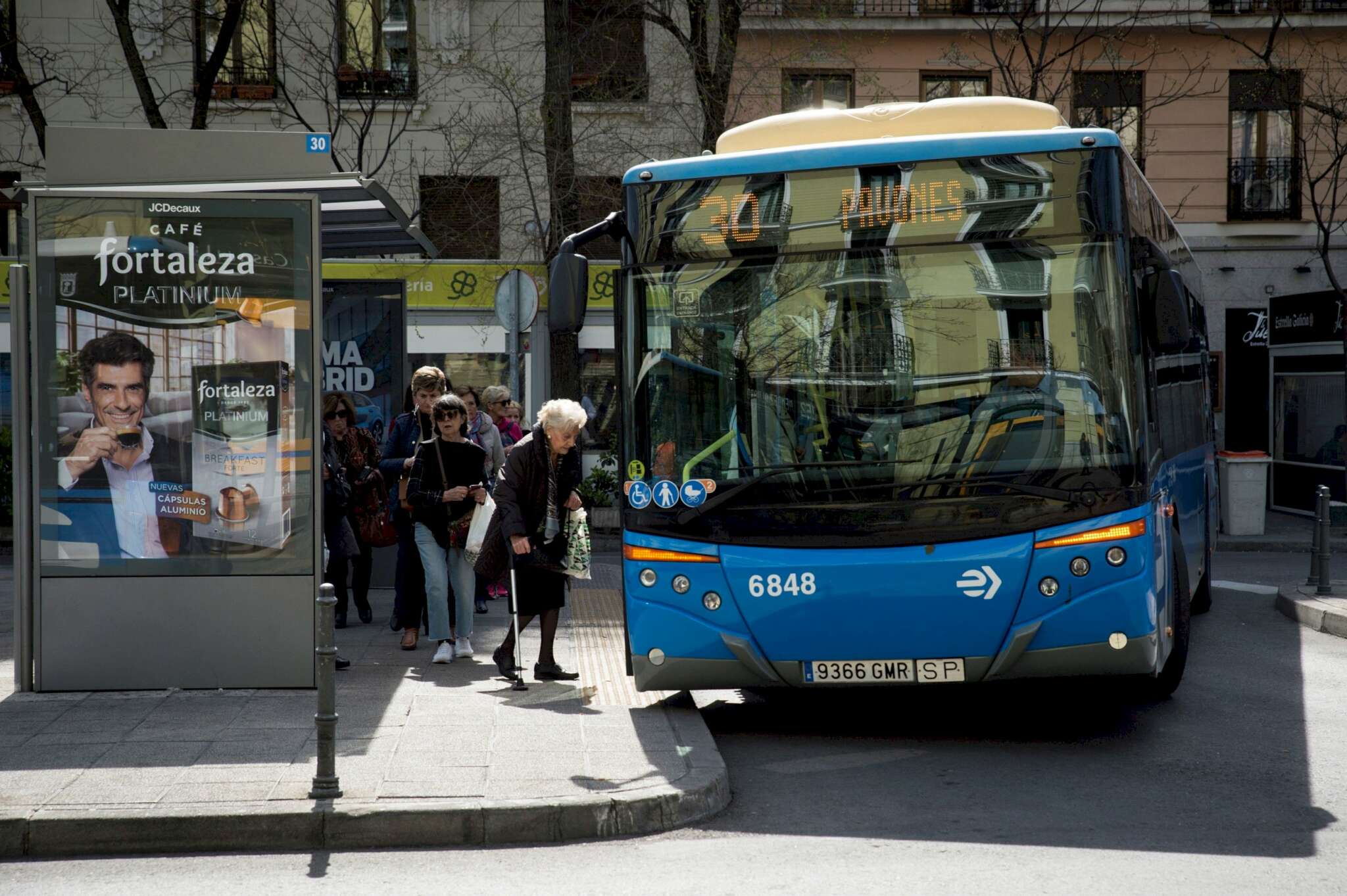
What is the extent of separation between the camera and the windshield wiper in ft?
23.3

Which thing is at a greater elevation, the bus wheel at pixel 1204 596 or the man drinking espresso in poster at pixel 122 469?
the man drinking espresso in poster at pixel 122 469

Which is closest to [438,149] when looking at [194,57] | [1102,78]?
[194,57]

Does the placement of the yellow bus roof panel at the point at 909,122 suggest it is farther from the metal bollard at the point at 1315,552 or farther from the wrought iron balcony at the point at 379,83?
the wrought iron balcony at the point at 379,83

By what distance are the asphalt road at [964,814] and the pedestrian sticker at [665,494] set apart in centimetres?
126

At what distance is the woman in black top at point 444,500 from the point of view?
9.37 metres

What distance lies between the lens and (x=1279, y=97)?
2433 cm

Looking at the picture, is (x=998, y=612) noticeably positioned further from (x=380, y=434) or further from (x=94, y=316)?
(x=380, y=434)

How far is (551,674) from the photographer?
29.0 ft

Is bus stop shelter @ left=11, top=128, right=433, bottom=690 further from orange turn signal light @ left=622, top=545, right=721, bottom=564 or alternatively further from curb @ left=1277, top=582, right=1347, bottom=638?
curb @ left=1277, top=582, right=1347, bottom=638

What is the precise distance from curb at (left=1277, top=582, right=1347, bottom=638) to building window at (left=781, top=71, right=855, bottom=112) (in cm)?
1333

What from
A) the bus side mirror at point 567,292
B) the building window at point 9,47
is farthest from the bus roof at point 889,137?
the building window at point 9,47

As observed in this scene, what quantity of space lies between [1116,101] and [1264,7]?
2.88 m

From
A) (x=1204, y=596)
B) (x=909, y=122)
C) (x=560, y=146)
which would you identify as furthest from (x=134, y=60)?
(x=1204, y=596)

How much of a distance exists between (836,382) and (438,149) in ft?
58.6
